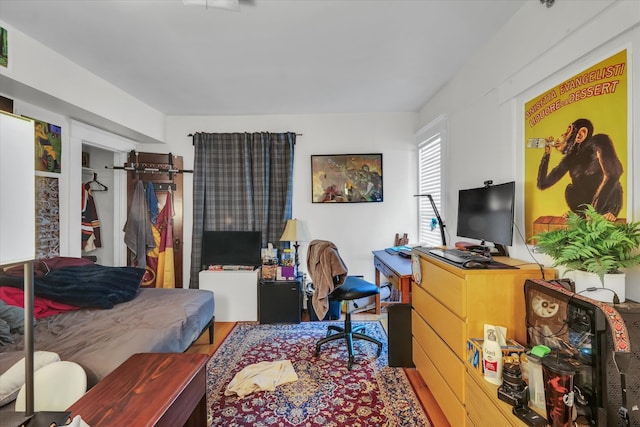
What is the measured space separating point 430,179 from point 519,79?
1670mm

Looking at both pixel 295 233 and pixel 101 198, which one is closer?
pixel 295 233

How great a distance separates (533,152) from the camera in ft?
5.72

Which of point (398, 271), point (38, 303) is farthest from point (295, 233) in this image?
point (38, 303)

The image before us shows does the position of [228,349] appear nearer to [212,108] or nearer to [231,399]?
[231,399]

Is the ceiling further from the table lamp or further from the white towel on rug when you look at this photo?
the white towel on rug

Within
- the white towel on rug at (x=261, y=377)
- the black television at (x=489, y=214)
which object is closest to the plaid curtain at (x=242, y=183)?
the white towel on rug at (x=261, y=377)

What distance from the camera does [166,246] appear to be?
3.78 m

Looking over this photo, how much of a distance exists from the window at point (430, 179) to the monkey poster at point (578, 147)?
1366 millimetres

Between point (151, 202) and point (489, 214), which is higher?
point (151, 202)

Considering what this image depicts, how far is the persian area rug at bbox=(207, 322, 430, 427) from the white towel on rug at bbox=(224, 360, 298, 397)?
4cm

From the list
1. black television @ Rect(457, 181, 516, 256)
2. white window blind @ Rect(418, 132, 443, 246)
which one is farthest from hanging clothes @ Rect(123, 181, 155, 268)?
black television @ Rect(457, 181, 516, 256)

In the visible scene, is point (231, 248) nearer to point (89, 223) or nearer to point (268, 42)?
point (89, 223)

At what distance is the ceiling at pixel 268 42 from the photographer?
6.03 ft

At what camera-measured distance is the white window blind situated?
321cm
